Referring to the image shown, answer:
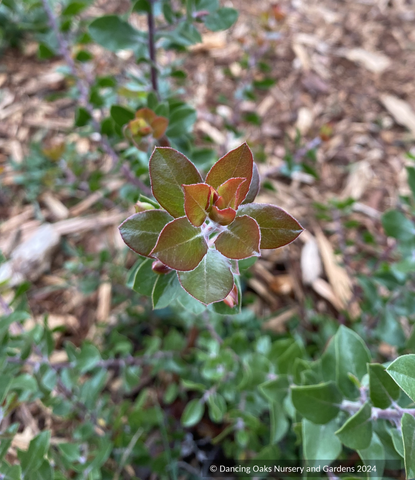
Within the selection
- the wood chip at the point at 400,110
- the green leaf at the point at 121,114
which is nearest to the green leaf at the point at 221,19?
the green leaf at the point at 121,114

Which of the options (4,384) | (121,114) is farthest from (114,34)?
(4,384)

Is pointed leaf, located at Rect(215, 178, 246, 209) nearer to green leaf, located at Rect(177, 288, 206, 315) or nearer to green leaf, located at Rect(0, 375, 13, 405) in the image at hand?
green leaf, located at Rect(177, 288, 206, 315)

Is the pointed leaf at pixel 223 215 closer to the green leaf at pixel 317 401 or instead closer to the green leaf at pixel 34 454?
the green leaf at pixel 317 401

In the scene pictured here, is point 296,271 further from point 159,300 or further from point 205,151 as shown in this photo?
point 159,300

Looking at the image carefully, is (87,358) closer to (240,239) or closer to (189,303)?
(189,303)

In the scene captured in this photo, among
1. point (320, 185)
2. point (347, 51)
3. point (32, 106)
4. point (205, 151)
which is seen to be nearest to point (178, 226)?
point (205, 151)
